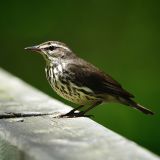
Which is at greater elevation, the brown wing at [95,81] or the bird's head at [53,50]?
the bird's head at [53,50]

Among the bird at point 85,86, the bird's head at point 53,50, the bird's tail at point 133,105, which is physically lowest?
Answer: the bird's tail at point 133,105

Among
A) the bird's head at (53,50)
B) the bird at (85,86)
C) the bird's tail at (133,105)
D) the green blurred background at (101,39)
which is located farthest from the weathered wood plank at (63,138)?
the green blurred background at (101,39)

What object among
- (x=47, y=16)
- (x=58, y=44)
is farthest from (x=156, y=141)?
(x=47, y=16)

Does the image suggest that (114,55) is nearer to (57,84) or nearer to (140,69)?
(140,69)

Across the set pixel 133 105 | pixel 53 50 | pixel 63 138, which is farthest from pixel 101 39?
pixel 63 138

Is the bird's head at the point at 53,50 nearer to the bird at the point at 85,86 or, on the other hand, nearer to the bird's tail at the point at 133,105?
the bird at the point at 85,86

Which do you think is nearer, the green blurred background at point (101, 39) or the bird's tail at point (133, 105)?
the bird's tail at point (133, 105)

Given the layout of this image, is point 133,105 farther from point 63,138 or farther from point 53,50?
point 63,138

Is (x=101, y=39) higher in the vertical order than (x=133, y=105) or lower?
higher
